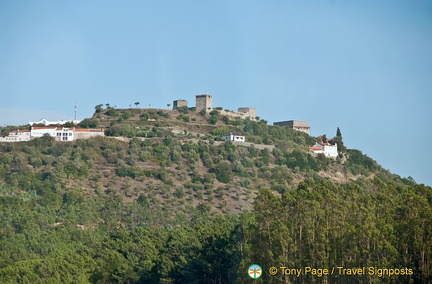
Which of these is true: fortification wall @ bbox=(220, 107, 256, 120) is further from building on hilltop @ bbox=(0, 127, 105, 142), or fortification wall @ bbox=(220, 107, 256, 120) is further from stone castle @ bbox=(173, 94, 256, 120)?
building on hilltop @ bbox=(0, 127, 105, 142)

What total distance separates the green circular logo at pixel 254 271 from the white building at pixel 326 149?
80.9 meters

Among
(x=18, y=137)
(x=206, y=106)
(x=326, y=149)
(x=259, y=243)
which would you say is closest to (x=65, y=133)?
(x=18, y=137)

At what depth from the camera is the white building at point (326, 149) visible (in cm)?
13775

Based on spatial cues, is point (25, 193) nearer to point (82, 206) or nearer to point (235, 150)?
point (82, 206)

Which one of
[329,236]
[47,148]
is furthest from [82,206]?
[329,236]

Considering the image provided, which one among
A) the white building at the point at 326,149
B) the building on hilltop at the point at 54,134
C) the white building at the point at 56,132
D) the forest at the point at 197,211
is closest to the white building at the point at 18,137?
the building on hilltop at the point at 54,134

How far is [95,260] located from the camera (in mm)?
74125

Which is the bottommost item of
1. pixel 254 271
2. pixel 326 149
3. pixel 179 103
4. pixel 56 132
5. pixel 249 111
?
pixel 254 271

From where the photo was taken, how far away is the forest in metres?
53.8

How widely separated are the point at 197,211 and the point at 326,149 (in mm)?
37431

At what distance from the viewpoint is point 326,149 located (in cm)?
13862

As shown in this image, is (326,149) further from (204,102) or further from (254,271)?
(254,271)

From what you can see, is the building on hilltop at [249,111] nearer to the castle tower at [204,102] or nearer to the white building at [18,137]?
the castle tower at [204,102]

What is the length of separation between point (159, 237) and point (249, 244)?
21051 mm
